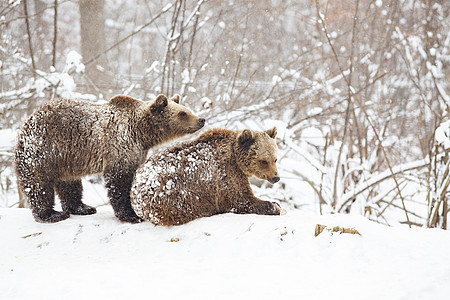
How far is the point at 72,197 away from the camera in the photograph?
539 cm

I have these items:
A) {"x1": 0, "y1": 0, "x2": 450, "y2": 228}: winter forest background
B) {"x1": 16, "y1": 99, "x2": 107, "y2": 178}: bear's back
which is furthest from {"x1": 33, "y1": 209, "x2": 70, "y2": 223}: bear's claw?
{"x1": 0, "y1": 0, "x2": 450, "y2": 228}: winter forest background

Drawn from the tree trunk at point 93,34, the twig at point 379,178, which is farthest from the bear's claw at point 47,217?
the tree trunk at point 93,34

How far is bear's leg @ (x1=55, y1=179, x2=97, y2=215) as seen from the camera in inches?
209

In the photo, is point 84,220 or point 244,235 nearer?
point 244,235

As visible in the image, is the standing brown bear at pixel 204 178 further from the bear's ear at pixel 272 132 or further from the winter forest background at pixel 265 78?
the winter forest background at pixel 265 78

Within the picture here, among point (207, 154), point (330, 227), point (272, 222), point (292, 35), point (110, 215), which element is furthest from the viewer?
point (292, 35)

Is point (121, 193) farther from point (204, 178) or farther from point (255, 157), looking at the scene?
point (255, 157)

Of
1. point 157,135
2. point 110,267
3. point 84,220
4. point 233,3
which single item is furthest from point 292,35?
point 110,267

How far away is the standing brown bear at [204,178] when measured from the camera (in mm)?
4555

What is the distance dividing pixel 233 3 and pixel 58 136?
614 centimetres

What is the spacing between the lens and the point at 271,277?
340 centimetres

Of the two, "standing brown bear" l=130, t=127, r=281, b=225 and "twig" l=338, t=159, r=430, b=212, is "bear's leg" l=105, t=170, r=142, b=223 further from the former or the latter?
"twig" l=338, t=159, r=430, b=212

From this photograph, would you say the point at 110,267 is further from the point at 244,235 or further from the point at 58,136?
the point at 58,136

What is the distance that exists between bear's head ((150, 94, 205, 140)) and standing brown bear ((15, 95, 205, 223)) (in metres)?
0.25
